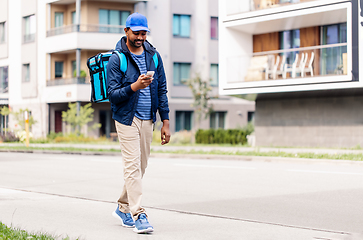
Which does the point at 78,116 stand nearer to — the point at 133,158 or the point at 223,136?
the point at 223,136

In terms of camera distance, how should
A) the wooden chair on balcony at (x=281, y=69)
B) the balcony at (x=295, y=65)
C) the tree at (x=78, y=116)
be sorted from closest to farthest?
the balcony at (x=295, y=65) < the wooden chair on balcony at (x=281, y=69) < the tree at (x=78, y=116)

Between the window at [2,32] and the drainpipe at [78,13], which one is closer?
the drainpipe at [78,13]

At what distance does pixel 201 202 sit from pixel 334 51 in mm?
15293

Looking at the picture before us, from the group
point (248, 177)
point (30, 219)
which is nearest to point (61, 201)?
point (30, 219)

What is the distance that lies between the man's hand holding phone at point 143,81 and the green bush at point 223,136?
21150 millimetres

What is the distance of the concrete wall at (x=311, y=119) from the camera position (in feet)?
71.4

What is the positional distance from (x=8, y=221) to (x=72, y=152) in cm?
1540

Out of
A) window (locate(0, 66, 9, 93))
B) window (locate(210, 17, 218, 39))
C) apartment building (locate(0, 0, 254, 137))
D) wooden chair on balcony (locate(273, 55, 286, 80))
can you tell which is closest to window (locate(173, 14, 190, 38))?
apartment building (locate(0, 0, 254, 137))

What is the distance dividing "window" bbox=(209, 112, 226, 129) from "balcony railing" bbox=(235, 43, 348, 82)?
511 inches

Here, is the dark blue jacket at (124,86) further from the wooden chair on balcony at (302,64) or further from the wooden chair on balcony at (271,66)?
the wooden chair on balcony at (271,66)

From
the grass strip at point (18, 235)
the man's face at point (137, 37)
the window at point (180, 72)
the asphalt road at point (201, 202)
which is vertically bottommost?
the asphalt road at point (201, 202)

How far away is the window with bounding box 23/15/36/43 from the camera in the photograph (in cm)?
3777

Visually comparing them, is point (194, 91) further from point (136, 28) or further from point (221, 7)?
point (136, 28)

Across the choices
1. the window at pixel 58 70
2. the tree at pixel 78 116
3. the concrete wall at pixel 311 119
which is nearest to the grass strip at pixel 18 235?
the concrete wall at pixel 311 119
